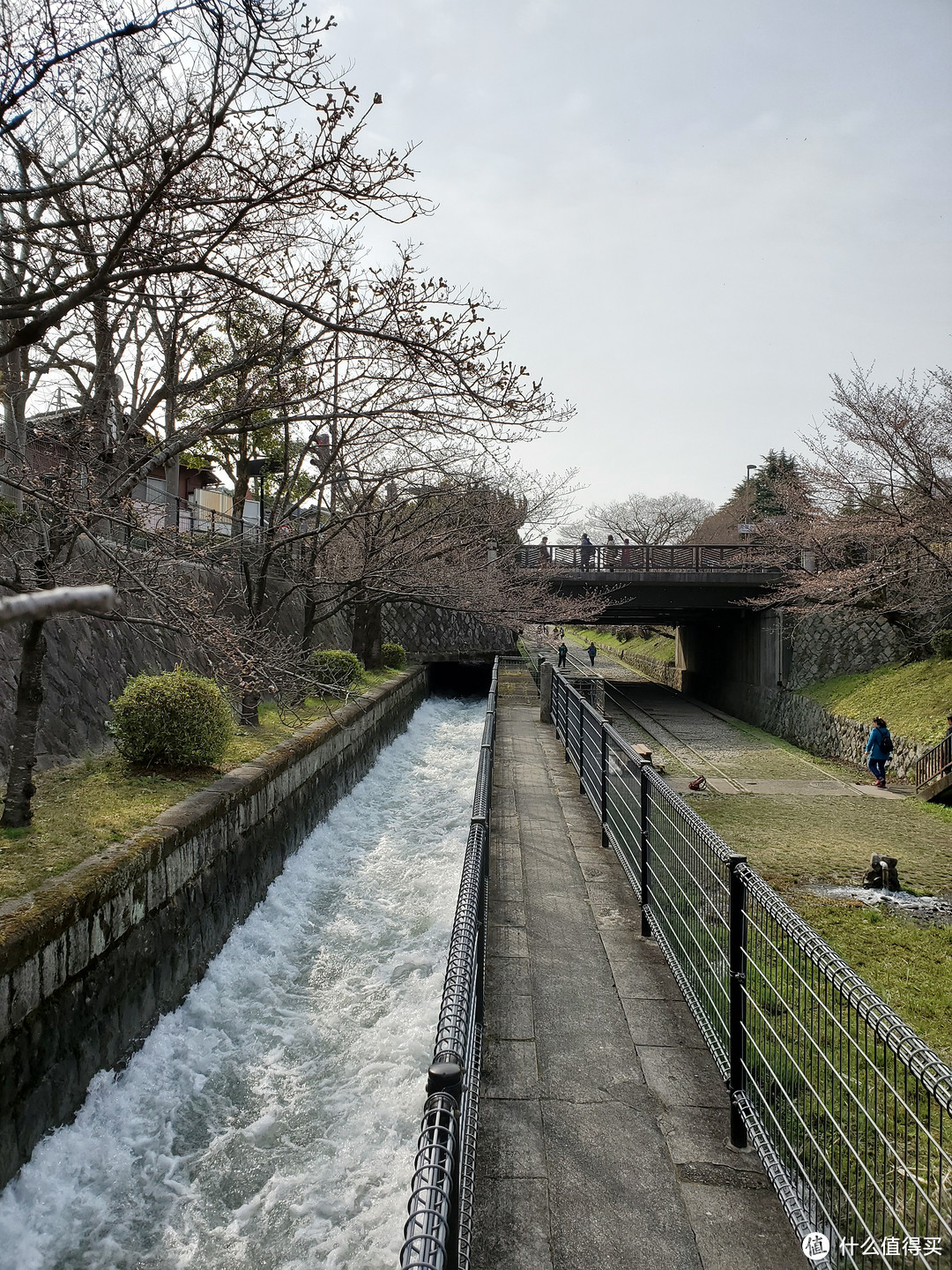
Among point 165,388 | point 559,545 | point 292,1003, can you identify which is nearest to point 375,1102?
point 292,1003

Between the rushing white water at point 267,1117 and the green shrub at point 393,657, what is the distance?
18079 mm

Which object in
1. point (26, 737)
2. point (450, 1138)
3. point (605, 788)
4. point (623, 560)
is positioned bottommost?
point (605, 788)

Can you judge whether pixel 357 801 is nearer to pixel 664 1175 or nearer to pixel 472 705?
pixel 664 1175

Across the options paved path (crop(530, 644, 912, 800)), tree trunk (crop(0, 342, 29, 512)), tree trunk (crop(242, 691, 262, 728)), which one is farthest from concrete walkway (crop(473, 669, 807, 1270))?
paved path (crop(530, 644, 912, 800))

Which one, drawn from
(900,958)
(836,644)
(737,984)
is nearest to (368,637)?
(836,644)

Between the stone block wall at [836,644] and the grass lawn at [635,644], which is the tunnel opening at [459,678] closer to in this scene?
the grass lawn at [635,644]

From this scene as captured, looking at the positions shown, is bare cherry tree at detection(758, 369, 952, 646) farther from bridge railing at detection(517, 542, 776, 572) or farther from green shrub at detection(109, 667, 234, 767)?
green shrub at detection(109, 667, 234, 767)

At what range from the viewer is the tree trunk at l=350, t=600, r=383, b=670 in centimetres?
2427

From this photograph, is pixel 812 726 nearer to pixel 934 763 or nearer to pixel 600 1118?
pixel 934 763

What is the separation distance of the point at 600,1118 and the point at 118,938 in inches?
145

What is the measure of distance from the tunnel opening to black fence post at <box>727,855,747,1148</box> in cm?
2982

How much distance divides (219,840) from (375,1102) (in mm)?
3248

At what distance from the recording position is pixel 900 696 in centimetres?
1800

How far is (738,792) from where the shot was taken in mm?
13258
